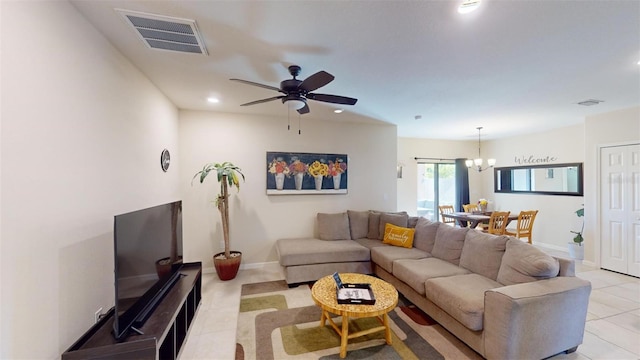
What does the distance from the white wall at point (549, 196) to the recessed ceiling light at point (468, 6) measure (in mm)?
4651

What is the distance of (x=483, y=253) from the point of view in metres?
2.75

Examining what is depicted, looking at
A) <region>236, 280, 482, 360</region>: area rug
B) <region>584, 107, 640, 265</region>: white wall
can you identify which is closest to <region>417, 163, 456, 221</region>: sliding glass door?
<region>584, 107, 640, 265</region>: white wall

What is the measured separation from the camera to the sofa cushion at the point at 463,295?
2.04 meters

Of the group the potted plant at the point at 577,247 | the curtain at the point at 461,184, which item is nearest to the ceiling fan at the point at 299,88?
the potted plant at the point at 577,247

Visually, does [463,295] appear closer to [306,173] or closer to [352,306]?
[352,306]

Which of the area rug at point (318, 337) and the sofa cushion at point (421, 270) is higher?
the sofa cushion at point (421, 270)

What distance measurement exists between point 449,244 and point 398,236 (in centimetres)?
80

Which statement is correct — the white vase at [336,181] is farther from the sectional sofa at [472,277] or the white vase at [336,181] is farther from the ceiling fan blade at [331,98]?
the ceiling fan blade at [331,98]

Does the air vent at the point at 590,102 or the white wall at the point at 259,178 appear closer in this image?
the air vent at the point at 590,102

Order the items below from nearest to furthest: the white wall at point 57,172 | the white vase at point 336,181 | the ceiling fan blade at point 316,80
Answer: the white wall at point 57,172 → the ceiling fan blade at point 316,80 → the white vase at point 336,181

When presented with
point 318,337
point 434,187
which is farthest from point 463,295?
point 434,187

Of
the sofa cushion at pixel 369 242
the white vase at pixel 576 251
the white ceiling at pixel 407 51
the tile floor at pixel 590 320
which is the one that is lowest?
the tile floor at pixel 590 320

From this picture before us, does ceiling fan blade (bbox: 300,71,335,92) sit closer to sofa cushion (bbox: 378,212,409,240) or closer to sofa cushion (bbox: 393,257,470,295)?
sofa cushion (bbox: 393,257,470,295)

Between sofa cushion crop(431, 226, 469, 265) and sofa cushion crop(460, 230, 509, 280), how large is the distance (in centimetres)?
8
